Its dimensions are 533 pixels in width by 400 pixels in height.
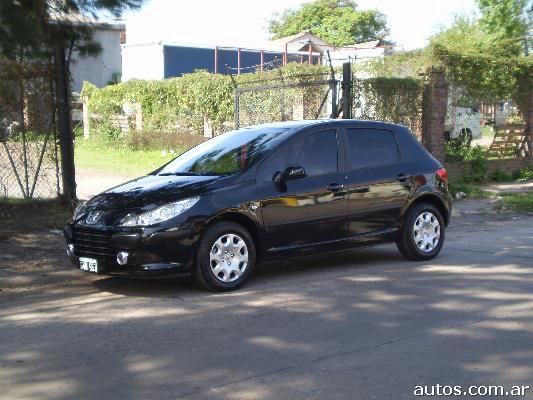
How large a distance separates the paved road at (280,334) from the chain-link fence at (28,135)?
3.81m

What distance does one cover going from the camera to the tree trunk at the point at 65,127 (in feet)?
39.0

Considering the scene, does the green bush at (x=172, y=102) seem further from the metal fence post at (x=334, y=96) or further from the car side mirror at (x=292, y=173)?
the car side mirror at (x=292, y=173)

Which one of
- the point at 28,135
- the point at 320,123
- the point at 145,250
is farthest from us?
the point at 28,135

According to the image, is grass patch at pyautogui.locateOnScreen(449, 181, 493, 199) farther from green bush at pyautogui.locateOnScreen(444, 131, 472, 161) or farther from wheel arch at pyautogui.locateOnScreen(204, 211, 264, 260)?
wheel arch at pyautogui.locateOnScreen(204, 211, 264, 260)

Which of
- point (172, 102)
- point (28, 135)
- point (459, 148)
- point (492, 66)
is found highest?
point (492, 66)

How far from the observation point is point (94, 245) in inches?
294

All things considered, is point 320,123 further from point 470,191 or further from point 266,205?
point 470,191

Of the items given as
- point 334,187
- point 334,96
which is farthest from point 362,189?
point 334,96

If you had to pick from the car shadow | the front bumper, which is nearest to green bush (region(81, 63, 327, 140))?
the car shadow

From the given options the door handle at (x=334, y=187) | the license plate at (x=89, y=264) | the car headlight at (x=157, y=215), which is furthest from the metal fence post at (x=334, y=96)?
the license plate at (x=89, y=264)

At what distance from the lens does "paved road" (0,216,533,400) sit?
493 centimetres

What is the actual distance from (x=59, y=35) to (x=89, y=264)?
4.67m

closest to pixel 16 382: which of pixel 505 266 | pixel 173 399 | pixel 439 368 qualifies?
pixel 173 399

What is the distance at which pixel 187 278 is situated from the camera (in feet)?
26.9
